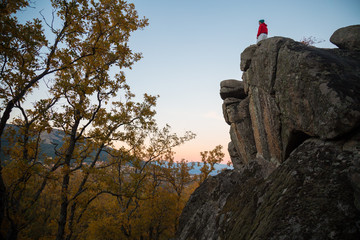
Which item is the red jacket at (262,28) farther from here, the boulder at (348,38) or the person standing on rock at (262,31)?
the boulder at (348,38)

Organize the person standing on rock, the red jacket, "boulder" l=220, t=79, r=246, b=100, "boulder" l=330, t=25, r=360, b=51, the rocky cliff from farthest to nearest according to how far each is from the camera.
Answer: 1. "boulder" l=220, t=79, r=246, b=100
2. the red jacket
3. the person standing on rock
4. "boulder" l=330, t=25, r=360, b=51
5. the rocky cliff

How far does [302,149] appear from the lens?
6.04 meters

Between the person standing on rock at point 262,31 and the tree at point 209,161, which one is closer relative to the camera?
the person standing on rock at point 262,31

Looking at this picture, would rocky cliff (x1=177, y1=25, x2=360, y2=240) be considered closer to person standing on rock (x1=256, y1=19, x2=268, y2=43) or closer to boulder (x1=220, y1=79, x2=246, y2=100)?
person standing on rock (x1=256, y1=19, x2=268, y2=43)

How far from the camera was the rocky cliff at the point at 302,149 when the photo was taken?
3.83 meters

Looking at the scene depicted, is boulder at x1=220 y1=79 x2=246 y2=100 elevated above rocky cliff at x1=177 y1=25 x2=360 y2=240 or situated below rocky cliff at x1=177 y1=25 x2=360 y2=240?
above

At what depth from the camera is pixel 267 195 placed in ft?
19.5

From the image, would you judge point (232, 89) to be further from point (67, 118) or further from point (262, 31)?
point (67, 118)

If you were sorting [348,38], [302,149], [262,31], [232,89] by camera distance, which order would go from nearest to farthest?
1. [302,149]
2. [348,38]
3. [262,31]
4. [232,89]

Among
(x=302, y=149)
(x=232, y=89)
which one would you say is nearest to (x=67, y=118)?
(x=302, y=149)

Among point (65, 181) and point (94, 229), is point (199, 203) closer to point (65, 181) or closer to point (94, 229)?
point (65, 181)

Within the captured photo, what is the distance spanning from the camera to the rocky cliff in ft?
12.6

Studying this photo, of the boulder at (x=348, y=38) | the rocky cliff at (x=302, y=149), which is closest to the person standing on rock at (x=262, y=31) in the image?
the rocky cliff at (x=302, y=149)

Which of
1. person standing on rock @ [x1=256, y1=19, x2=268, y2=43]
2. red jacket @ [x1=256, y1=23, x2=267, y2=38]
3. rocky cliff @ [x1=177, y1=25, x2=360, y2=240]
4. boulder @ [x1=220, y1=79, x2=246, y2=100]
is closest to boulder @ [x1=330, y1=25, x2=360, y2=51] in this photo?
rocky cliff @ [x1=177, y1=25, x2=360, y2=240]
